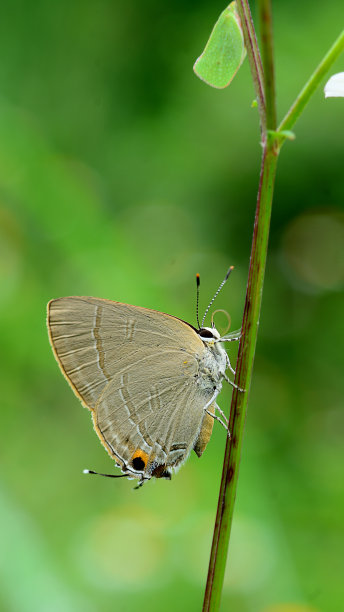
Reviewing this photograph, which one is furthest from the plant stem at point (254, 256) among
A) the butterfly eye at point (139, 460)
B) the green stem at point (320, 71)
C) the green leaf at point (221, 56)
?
the butterfly eye at point (139, 460)

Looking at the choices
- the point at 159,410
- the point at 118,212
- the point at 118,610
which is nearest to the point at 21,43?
the point at 118,212

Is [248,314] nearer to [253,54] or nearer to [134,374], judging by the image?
[253,54]

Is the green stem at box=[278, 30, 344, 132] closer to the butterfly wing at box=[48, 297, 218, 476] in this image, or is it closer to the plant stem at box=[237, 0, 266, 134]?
the plant stem at box=[237, 0, 266, 134]

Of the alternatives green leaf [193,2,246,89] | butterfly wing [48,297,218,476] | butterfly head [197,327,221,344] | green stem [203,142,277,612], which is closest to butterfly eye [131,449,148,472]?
butterfly wing [48,297,218,476]

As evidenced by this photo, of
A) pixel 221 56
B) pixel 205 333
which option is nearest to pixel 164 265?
pixel 205 333

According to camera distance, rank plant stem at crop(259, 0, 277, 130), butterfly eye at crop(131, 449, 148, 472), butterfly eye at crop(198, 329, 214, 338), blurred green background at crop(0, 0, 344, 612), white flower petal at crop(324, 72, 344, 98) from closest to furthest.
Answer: plant stem at crop(259, 0, 277, 130) < white flower petal at crop(324, 72, 344, 98) < butterfly eye at crop(131, 449, 148, 472) < butterfly eye at crop(198, 329, 214, 338) < blurred green background at crop(0, 0, 344, 612)

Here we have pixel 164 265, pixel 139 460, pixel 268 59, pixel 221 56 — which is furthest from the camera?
pixel 164 265
